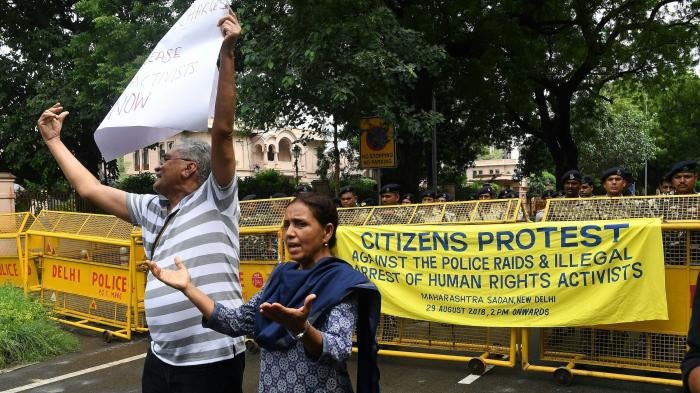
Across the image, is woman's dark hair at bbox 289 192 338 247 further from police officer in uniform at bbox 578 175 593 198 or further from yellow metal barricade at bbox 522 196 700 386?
police officer in uniform at bbox 578 175 593 198

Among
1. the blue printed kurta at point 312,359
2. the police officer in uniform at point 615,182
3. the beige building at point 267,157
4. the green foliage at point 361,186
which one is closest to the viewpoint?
the blue printed kurta at point 312,359

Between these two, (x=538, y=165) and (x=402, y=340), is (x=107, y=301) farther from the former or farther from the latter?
(x=538, y=165)

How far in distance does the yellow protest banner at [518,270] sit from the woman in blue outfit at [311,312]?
3677 mm

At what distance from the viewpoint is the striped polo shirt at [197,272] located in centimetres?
259

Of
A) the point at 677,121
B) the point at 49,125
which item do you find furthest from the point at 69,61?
the point at 677,121

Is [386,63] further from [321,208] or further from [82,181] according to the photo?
[321,208]

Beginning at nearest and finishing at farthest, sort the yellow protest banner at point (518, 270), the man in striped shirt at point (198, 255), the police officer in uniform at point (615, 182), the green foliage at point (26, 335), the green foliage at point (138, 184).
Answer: the man in striped shirt at point (198, 255) < the yellow protest banner at point (518, 270) < the green foliage at point (26, 335) < the police officer in uniform at point (615, 182) < the green foliage at point (138, 184)

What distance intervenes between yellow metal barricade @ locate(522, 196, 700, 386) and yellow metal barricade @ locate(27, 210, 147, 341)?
4636 millimetres

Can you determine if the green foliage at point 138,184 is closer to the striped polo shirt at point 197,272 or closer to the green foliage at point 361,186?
the green foliage at point 361,186

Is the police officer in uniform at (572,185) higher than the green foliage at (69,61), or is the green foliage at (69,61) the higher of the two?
the green foliage at (69,61)

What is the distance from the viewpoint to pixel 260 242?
284 inches

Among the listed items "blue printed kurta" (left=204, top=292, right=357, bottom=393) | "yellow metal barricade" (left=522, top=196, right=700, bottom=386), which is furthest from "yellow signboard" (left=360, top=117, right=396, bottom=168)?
"blue printed kurta" (left=204, top=292, right=357, bottom=393)

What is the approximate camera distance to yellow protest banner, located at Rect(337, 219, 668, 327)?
17.3ft

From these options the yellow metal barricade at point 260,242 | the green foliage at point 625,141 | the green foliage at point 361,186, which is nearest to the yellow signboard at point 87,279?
the yellow metal barricade at point 260,242
